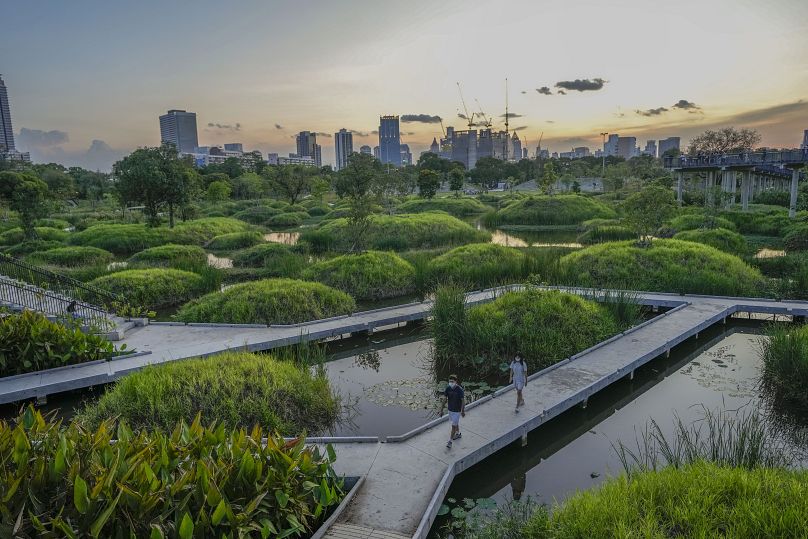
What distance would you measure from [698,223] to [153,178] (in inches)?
1264

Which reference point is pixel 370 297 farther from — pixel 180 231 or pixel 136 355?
pixel 180 231

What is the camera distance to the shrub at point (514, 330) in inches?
438

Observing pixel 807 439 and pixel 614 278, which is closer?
pixel 807 439

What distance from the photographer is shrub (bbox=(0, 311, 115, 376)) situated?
A: 1011cm

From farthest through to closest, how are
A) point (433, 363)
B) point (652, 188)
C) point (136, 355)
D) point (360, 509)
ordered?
1. point (652, 188)
2. point (433, 363)
3. point (136, 355)
4. point (360, 509)

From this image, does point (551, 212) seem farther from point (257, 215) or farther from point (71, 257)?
point (71, 257)

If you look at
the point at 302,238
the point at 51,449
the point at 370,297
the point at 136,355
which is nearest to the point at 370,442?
the point at 51,449

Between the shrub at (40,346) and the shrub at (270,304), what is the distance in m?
3.38

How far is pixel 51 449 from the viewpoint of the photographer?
5469 millimetres

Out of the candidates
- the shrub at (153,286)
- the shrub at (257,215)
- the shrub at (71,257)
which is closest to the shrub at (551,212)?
the shrub at (257,215)

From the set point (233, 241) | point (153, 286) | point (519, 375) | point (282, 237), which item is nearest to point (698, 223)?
point (519, 375)

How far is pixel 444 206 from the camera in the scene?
49.4 meters

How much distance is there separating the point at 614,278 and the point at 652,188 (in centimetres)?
489

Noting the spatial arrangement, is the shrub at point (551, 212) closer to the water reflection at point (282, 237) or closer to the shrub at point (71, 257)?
the water reflection at point (282, 237)
